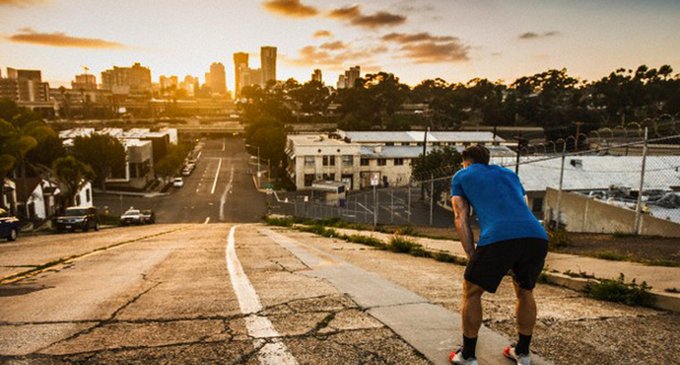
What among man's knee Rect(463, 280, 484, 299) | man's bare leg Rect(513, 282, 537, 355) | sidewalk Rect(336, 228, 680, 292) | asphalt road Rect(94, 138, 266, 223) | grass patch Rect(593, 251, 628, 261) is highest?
man's knee Rect(463, 280, 484, 299)

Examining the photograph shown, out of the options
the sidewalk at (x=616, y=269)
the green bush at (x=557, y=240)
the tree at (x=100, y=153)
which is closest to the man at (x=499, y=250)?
the sidewalk at (x=616, y=269)

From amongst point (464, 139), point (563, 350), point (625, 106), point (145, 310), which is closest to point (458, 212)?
point (563, 350)

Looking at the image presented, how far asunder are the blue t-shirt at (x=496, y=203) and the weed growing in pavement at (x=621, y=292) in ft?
8.20

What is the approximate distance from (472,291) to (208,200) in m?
53.4

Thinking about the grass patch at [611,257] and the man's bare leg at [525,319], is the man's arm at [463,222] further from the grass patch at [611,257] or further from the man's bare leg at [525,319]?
the grass patch at [611,257]

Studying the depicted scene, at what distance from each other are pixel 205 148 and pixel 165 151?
41.9m

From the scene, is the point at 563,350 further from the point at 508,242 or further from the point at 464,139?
the point at 464,139

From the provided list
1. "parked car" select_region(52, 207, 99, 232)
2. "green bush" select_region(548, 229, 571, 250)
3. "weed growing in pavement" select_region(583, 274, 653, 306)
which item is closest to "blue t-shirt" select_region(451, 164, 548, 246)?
"weed growing in pavement" select_region(583, 274, 653, 306)

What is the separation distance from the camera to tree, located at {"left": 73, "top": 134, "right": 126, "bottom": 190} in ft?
181

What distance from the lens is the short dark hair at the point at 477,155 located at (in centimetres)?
356

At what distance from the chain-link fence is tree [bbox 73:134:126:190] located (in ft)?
74.6

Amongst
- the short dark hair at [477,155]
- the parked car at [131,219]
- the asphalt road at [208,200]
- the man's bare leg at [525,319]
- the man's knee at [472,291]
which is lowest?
the asphalt road at [208,200]

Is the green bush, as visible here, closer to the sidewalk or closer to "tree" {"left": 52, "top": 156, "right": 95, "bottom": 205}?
the sidewalk

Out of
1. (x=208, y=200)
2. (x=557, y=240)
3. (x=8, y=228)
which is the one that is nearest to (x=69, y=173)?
(x=208, y=200)
